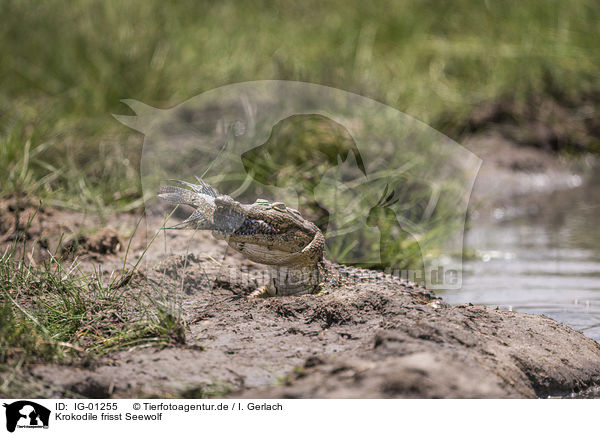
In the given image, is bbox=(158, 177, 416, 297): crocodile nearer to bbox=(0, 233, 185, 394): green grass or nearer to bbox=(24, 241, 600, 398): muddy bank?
bbox=(24, 241, 600, 398): muddy bank

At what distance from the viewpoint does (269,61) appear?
772cm

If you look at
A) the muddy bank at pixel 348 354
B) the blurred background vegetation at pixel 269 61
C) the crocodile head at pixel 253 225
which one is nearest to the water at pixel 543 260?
the muddy bank at pixel 348 354

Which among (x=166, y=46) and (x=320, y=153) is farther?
(x=166, y=46)

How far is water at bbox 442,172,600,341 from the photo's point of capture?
13.5ft

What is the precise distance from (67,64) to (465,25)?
510 cm

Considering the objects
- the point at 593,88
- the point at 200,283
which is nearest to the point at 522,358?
the point at 200,283

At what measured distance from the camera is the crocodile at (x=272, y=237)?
324 cm

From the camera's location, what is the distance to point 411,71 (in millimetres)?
8383

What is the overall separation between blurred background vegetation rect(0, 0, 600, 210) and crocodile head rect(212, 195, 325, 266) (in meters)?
1.95

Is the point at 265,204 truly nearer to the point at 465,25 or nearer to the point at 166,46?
the point at 166,46
